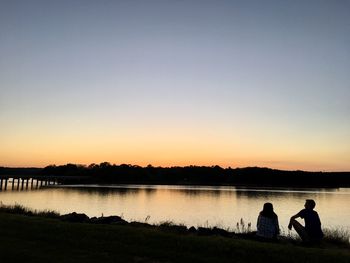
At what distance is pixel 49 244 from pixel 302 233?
10.2 m

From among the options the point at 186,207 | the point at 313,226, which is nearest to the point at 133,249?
the point at 313,226

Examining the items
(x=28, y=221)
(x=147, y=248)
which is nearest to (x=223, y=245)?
(x=147, y=248)

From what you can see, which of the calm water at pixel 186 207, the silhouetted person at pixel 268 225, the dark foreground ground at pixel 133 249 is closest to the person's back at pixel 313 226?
the dark foreground ground at pixel 133 249

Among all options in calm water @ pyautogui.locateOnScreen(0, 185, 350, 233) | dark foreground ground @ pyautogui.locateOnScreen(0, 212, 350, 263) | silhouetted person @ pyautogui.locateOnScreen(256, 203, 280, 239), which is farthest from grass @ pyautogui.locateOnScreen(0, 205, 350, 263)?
calm water @ pyautogui.locateOnScreen(0, 185, 350, 233)

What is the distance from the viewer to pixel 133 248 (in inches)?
604

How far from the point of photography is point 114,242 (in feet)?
54.0

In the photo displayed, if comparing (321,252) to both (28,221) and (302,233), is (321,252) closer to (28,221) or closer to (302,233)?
(302,233)

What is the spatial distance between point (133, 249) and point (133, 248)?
17 cm

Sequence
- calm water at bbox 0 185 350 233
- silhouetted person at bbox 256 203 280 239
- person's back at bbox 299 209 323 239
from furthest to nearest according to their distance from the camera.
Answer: calm water at bbox 0 185 350 233 → silhouetted person at bbox 256 203 280 239 → person's back at bbox 299 209 323 239

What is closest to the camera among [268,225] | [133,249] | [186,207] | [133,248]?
[133,249]

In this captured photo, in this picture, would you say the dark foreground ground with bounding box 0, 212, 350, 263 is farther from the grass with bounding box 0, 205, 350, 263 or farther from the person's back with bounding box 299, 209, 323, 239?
the person's back with bounding box 299, 209, 323, 239

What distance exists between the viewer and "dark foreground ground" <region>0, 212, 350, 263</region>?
1389 cm

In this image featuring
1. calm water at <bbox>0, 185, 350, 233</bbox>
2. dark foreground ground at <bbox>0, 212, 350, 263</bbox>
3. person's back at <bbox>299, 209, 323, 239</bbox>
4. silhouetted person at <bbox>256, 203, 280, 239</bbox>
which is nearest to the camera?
dark foreground ground at <bbox>0, 212, 350, 263</bbox>

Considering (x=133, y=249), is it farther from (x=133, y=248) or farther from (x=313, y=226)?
(x=313, y=226)
